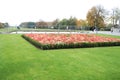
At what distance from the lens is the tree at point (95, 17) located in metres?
40.0

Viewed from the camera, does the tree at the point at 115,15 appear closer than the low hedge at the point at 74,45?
No

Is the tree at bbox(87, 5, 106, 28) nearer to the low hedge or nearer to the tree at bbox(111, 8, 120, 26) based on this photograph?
the tree at bbox(111, 8, 120, 26)

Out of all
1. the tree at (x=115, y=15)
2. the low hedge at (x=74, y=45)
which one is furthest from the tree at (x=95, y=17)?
the low hedge at (x=74, y=45)

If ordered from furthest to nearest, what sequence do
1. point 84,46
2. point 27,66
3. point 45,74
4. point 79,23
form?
point 79,23 < point 84,46 < point 27,66 < point 45,74

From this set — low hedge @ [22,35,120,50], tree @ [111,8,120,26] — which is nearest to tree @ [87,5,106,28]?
tree @ [111,8,120,26]

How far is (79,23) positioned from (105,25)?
734 cm

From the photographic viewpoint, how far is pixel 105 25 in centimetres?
4188

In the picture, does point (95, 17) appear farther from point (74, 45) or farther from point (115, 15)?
point (74, 45)

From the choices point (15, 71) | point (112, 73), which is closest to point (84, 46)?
point (112, 73)

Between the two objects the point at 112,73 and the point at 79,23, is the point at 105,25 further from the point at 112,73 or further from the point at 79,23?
the point at 112,73

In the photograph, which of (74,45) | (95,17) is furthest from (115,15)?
(74,45)

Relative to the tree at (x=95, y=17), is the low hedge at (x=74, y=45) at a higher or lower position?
lower

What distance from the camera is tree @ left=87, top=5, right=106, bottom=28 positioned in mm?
40031

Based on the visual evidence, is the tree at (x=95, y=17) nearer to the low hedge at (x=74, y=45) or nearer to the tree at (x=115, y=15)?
the tree at (x=115, y=15)
